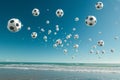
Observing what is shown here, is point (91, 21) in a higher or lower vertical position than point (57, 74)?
higher

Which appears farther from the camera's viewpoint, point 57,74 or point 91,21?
point 57,74

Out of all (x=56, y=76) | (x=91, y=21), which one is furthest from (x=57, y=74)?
(x=91, y=21)

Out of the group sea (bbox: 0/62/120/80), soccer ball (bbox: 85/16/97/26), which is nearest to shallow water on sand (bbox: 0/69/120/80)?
sea (bbox: 0/62/120/80)

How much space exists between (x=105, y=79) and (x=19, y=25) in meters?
22.4

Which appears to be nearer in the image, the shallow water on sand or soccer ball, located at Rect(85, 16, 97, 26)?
soccer ball, located at Rect(85, 16, 97, 26)

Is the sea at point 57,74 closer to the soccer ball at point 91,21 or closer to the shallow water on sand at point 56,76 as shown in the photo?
the shallow water on sand at point 56,76

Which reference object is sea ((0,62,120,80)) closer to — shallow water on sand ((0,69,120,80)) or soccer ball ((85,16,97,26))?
shallow water on sand ((0,69,120,80))

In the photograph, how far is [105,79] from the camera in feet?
107

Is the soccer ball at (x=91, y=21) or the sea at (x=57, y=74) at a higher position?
the soccer ball at (x=91, y=21)

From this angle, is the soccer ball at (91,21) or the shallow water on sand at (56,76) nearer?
the soccer ball at (91,21)

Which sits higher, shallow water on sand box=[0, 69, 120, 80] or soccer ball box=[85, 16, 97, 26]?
soccer ball box=[85, 16, 97, 26]

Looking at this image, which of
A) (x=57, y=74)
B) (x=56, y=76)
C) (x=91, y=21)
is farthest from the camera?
(x=57, y=74)

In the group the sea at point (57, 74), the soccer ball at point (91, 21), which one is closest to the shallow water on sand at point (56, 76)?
the sea at point (57, 74)

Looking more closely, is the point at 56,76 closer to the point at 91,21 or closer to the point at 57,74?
the point at 57,74
